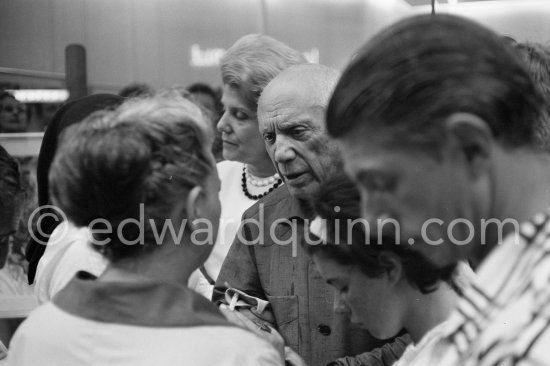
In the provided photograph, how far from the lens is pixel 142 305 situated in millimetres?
1353

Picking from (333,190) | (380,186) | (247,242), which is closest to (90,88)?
(247,242)

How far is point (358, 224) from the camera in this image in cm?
159

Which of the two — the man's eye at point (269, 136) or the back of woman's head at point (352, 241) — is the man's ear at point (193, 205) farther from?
the man's eye at point (269, 136)

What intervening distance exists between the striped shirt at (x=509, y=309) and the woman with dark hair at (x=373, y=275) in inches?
25.9

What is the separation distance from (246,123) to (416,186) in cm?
178

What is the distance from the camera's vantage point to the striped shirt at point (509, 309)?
29.5 inches

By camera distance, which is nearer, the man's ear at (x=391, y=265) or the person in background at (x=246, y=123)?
the man's ear at (x=391, y=265)

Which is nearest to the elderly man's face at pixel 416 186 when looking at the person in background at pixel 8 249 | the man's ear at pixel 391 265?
the man's ear at pixel 391 265

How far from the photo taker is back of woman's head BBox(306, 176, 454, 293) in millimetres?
1555

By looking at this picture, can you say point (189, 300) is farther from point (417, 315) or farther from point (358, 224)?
point (417, 315)

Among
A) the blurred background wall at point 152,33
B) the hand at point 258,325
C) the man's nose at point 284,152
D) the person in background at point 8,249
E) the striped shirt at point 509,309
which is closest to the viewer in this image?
the striped shirt at point 509,309

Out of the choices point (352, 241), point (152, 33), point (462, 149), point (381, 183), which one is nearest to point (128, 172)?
point (352, 241)

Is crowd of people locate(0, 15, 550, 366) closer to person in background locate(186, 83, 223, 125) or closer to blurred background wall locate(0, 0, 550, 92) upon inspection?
person in background locate(186, 83, 223, 125)

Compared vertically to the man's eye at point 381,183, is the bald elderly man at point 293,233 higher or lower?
lower
